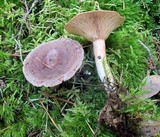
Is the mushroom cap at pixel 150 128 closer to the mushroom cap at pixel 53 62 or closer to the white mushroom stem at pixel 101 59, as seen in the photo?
the white mushroom stem at pixel 101 59

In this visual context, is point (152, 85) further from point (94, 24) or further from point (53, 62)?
point (53, 62)

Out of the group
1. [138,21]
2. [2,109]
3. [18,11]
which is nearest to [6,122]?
[2,109]

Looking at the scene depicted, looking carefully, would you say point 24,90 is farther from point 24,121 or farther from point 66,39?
point 66,39

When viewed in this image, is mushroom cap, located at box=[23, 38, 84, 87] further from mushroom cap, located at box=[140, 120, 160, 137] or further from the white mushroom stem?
mushroom cap, located at box=[140, 120, 160, 137]

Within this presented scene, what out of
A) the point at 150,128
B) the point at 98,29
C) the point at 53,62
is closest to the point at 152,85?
the point at 150,128

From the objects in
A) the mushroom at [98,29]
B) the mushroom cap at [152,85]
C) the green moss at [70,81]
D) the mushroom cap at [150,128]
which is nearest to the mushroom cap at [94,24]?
the mushroom at [98,29]

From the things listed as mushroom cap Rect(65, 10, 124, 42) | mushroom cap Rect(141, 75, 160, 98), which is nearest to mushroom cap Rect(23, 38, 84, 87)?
mushroom cap Rect(65, 10, 124, 42)

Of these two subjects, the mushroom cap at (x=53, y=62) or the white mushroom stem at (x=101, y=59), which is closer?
the mushroom cap at (x=53, y=62)
